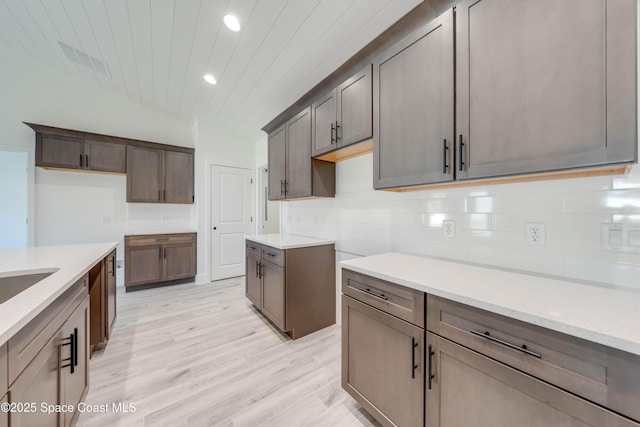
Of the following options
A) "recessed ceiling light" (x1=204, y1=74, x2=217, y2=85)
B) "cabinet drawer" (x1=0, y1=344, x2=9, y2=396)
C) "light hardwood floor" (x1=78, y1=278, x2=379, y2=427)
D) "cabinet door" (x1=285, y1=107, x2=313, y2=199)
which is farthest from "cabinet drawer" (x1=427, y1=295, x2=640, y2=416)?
→ "recessed ceiling light" (x1=204, y1=74, x2=217, y2=85)

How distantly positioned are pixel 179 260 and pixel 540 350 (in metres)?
4.30

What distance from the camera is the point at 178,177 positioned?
3934 mm

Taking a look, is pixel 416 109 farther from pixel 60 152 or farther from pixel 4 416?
pixel 60 152

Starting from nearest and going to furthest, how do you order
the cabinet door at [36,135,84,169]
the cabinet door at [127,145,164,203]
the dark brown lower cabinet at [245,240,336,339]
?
the dark brown lower cabinet at [245,240,336,339] < the cabinet door at [36,135,84,169] < the cabinet door at [127,145,164,203]

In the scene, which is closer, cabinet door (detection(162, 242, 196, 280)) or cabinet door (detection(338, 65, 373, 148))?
cabinet door (detection(338, 65, 373, 148))

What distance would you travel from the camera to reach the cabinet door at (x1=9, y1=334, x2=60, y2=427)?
2.44 ft

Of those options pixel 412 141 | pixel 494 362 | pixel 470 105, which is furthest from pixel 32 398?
pixel 470 105

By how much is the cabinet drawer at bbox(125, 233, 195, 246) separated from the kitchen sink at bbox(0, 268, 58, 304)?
2.46 metres

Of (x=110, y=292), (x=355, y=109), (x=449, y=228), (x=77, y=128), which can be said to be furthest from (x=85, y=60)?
(x=449, y=228)

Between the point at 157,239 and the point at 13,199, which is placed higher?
the point at 13,199

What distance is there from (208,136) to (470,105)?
13.3ft

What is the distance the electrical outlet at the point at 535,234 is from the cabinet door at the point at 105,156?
470 cm

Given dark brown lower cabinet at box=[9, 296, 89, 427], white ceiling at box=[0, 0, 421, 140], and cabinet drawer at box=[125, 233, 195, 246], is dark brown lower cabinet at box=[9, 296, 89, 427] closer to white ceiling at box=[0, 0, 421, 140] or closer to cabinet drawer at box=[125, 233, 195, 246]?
white ceiling at box=[0, 0, 421, 140]

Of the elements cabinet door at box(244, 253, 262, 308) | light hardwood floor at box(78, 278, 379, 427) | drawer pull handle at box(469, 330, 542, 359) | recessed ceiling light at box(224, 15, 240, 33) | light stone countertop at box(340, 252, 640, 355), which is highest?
recessed ceiling light at box(224, 15, 240, 33)
